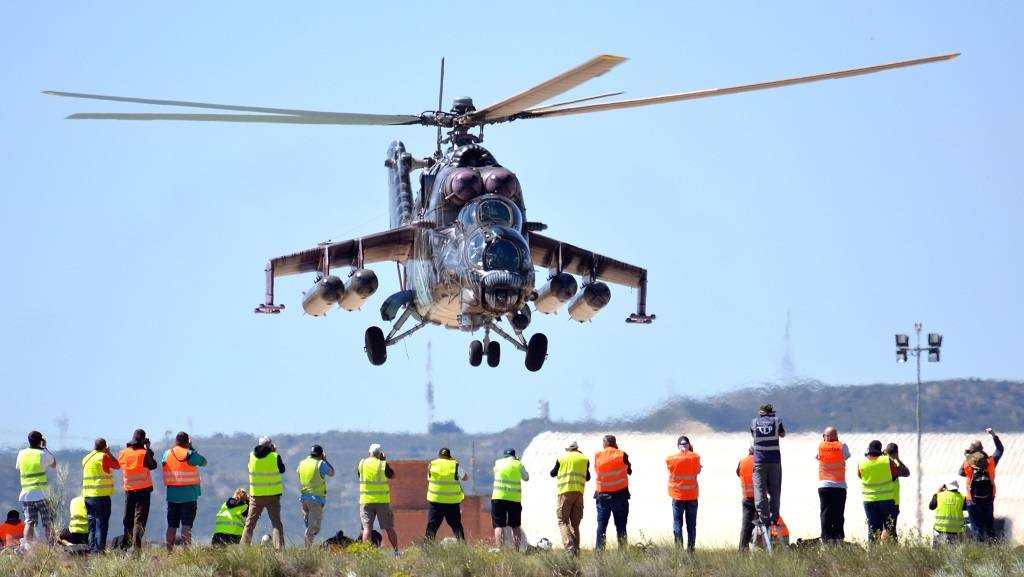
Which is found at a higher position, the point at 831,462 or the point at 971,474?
the point at 831,462

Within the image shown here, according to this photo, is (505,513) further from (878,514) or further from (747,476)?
(878,514)

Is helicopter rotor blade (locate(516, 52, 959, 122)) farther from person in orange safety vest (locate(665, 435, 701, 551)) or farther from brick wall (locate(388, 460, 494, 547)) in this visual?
brick wall (locate(388, 460, 494, 547))

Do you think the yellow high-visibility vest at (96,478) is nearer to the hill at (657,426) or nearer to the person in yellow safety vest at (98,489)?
the person in yellow safety vest at (98,489)

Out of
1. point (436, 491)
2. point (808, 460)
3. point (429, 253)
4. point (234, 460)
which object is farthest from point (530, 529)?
point (234, 460)

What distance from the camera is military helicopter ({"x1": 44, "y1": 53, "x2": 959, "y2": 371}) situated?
2567 cm

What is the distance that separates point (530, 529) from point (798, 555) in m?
29.0

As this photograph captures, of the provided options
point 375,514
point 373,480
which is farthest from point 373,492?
point 375,514

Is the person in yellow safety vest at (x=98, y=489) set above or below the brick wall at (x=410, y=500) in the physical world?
above

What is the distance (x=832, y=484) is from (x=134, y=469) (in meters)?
9.59

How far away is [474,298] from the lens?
2609 cm

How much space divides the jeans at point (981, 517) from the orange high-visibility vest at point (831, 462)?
2.61 meters

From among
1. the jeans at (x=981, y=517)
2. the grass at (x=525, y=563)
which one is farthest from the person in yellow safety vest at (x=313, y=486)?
the jeans at (x=981, y=517)

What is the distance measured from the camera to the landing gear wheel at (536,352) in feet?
97.6

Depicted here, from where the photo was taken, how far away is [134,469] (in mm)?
19703
